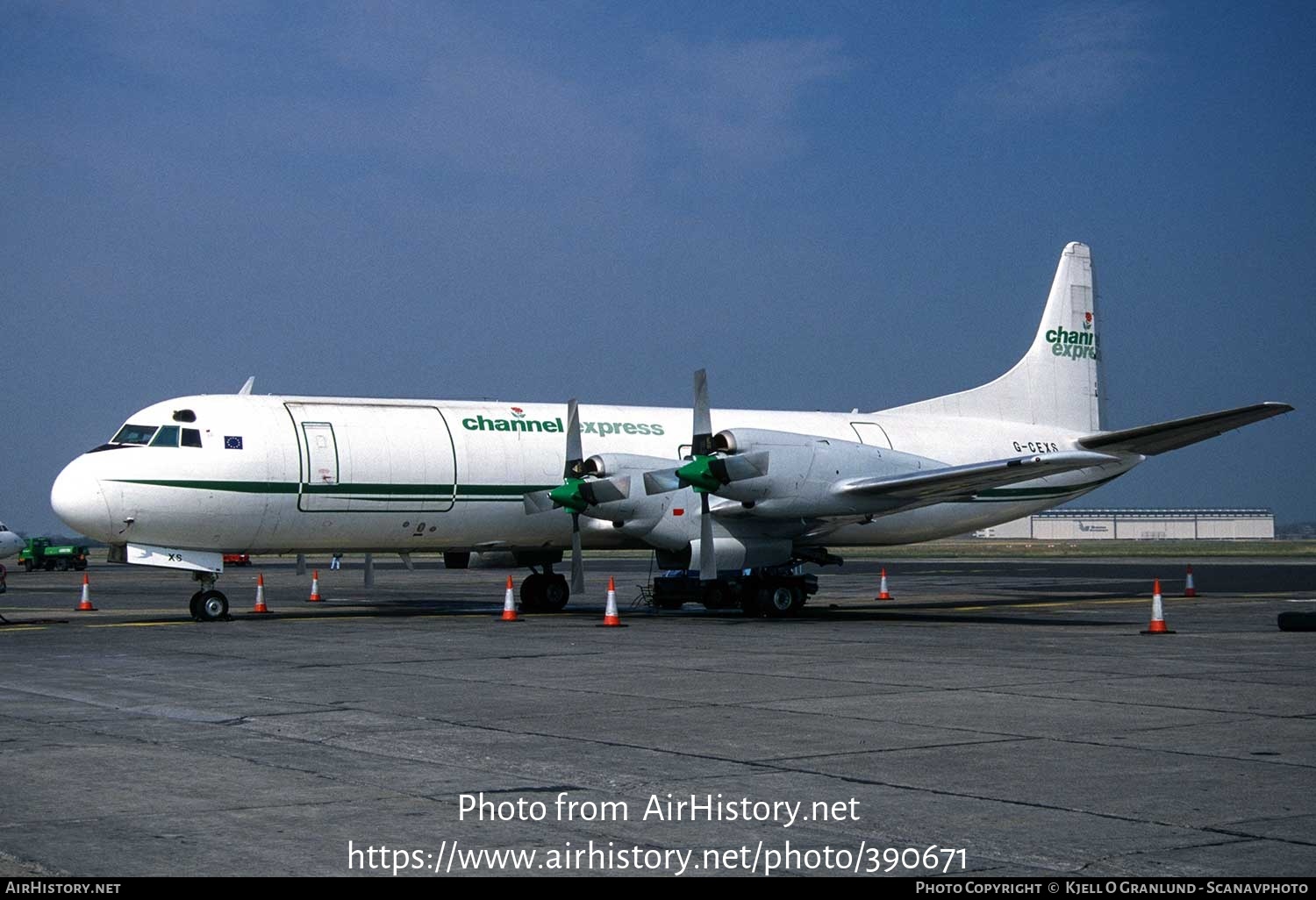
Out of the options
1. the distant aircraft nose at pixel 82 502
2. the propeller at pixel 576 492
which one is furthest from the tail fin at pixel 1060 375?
the distant aircraft nose at pixel 82 502

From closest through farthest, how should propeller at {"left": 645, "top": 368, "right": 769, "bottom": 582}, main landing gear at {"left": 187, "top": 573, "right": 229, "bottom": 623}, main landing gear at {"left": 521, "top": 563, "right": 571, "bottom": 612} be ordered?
main landing gear at {"left": 187, "top": 573, "right": 229, "bottom": 623}, propeller at {"left": 645, "top": 368, "right": 769, "bottom": 582}, main landing gear at {"left": 521, "top": 563, "right": 571, "bottom": 612}

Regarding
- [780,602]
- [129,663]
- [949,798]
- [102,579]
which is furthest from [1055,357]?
[102,579]

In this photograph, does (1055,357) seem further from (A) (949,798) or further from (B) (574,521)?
(A) (949,798)

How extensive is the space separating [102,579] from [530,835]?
147 ft

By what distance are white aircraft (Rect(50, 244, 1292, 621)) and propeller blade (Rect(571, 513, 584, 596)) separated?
0.08 m

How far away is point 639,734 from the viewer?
10.5 m

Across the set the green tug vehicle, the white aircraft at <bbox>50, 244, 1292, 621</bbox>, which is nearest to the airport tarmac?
the white aircraft at <bbox>50, 244, 1292, 621</bbox>

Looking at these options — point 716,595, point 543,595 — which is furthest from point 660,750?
point 543,595

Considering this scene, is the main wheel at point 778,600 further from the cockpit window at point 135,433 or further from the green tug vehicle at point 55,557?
the green tug vehicle at point 55,557

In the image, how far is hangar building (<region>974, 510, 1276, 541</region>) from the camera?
436ft

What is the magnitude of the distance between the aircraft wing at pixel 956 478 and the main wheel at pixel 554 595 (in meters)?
6.44

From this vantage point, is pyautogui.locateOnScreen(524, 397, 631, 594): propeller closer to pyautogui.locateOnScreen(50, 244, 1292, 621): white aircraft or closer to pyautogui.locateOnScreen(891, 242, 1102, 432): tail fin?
pyautogui.locateOnScreen(50, 244, 1292, 621): white aircraft

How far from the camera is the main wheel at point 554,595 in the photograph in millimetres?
27312

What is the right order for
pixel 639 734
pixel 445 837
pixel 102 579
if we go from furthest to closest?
pixel 102 579 → pixel 639 734 → pixel 445 837
